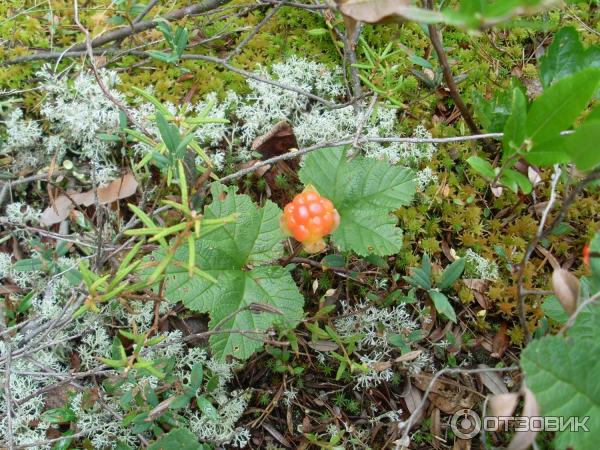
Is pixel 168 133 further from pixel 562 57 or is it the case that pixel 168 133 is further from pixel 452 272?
pixel 562 57

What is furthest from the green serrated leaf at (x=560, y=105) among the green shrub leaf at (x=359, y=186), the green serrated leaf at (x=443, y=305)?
the green serrated leaf at (x=443, y=305)

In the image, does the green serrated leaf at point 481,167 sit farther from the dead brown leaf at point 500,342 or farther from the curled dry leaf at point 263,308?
the curled dry leaf at point 263,308

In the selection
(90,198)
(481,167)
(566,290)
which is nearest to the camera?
(566,290)

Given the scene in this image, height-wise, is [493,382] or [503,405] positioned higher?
[503,405]

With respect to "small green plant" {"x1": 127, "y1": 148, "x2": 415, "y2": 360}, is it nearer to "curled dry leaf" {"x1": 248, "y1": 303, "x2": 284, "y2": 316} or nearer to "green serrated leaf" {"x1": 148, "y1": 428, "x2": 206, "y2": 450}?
"curled dry leaf" {"x1": 248, "y1": 303, "x2": 284, "y2": 316}

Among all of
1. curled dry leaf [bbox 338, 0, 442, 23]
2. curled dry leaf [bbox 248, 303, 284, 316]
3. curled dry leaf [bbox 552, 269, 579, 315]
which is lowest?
curled dry leaf [bbox 248, 303, 284, 316]

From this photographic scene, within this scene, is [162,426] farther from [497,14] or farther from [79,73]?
[497,14]

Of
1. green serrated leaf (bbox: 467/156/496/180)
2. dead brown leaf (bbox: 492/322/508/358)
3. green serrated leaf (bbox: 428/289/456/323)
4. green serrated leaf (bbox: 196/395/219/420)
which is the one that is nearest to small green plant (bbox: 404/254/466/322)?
green serrated leaf (bbox: 428/289/456/323)

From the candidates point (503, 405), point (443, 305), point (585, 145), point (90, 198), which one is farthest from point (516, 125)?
point (90, 198)
